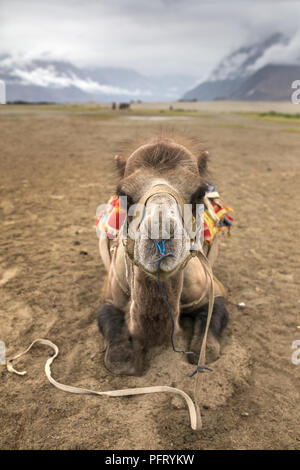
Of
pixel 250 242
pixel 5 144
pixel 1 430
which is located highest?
pixel 5 144

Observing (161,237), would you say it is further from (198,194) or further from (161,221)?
(198,194)

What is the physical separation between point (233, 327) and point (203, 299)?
0.64m

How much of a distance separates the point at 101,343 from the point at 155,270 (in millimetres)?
1697

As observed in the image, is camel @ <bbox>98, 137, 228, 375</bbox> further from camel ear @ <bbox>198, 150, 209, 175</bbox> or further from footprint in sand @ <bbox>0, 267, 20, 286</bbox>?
footprint in sand @ <bbox>0, 267, 20, 286</bbox>

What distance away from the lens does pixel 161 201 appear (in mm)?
2156

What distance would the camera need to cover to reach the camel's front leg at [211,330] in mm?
3223

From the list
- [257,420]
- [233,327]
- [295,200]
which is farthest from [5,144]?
[257,420]

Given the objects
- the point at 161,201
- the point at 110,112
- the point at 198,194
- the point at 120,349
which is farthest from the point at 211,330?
the point at 110,112

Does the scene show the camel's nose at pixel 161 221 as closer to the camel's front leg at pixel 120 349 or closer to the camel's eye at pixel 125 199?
the camel's eye at pixel 125 199

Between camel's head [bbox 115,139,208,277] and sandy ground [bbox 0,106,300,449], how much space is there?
3.26 feet

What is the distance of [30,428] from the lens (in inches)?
101

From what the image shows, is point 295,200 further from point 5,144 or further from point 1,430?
point 5,144

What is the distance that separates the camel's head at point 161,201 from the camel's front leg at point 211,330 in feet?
4.32
